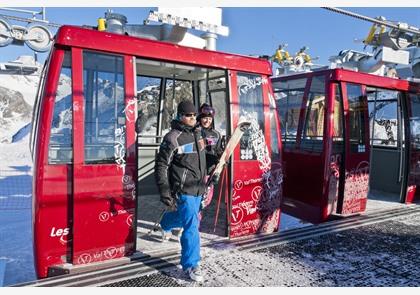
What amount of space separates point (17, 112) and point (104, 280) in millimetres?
31810

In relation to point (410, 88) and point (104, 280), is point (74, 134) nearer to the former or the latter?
point (104, 280)

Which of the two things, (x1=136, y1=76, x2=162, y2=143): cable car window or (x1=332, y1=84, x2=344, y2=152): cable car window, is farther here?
(x1=136, y1=76, x2=162, y2=143): cable car window

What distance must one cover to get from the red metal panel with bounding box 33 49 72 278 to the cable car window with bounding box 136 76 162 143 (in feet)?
8.59

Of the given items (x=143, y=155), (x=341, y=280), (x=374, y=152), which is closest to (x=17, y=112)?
(x=143, y=155)

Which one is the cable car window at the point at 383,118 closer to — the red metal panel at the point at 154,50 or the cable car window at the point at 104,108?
the red metal panel at the point at 154,50

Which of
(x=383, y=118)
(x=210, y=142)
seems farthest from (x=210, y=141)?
(x=383, y=118)

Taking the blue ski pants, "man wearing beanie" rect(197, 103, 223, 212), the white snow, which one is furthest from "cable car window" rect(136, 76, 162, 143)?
the white snow

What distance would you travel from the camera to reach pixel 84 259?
10.0 feet

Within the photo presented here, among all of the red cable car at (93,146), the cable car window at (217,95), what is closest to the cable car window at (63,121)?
the red cable car at (93,146)

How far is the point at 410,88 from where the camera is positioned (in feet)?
19.5

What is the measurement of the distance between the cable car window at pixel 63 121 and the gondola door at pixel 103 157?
6 cm

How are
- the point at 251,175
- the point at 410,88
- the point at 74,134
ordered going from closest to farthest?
the point at 74,134 → the point at 251,175 → the point at 410,88

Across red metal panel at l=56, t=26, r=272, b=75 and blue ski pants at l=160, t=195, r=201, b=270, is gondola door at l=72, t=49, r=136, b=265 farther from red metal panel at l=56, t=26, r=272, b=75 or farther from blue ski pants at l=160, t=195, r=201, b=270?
blue ski pants at l=160, t=195, r=201, b=270

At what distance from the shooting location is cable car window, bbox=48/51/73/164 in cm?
293
